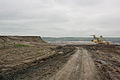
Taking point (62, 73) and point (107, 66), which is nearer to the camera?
point (62, 73)

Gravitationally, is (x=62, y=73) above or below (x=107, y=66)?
above

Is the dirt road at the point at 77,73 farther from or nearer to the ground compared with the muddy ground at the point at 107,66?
farther from the ground

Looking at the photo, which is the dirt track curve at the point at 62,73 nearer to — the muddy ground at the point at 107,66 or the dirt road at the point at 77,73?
the dirt road at the point at 77,73

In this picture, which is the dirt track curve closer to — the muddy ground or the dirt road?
the dirt road

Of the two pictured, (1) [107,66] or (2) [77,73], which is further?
(1) [107,66]

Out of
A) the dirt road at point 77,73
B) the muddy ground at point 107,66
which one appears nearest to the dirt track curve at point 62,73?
the dirt road at point 77,73

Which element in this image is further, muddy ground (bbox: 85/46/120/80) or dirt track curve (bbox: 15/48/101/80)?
muddy ground (bbox: 85/46/120/80)

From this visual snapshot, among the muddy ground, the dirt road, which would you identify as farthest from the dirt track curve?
the muddy ground

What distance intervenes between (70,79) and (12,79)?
368 centimetres

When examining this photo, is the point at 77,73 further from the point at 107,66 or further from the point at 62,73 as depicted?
the point at 107,66

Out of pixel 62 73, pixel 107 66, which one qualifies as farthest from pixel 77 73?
pixel 107 66

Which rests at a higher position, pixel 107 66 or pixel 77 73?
pixel 77 73

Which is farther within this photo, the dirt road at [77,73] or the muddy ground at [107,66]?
Answer: the muddy ground at [107,66]

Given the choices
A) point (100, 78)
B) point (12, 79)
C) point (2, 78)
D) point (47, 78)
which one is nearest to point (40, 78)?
point (47, 78)
